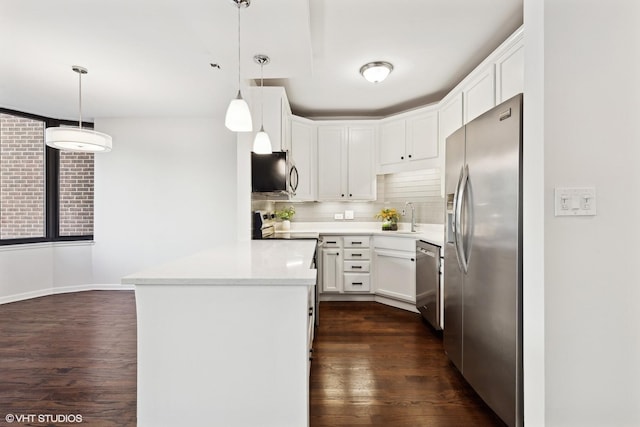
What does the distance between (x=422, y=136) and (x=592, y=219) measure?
2.59 meters

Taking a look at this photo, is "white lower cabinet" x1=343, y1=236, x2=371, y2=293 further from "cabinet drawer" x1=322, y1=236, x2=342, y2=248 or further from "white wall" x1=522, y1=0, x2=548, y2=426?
"white wall" x1=522, y1=0, x2=548, y2=426

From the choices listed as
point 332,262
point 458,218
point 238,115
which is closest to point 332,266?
point 332,262

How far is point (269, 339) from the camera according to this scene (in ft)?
4.21

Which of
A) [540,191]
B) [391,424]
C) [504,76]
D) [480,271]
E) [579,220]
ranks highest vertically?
[504,76]

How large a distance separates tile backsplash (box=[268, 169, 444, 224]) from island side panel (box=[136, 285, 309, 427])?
2.33 metres

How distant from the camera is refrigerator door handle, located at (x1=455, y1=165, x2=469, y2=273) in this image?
1.91m

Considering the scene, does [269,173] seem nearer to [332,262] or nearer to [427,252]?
[332,262]

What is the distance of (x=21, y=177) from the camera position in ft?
13.1

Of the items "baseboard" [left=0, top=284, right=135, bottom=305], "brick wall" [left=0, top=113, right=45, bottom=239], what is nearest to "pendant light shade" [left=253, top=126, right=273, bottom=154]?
"baseboard" [left=0, top=284, right=135, bottom=305]

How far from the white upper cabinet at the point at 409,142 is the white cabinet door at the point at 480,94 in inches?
25.6

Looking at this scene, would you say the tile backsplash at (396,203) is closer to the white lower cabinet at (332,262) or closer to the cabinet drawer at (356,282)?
the white lower cabinet at (332,262)

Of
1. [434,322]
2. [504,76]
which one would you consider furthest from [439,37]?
[434,322]

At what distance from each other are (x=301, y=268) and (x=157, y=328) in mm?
669

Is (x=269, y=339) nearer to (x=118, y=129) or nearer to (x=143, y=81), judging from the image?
(x=143, y=81)
